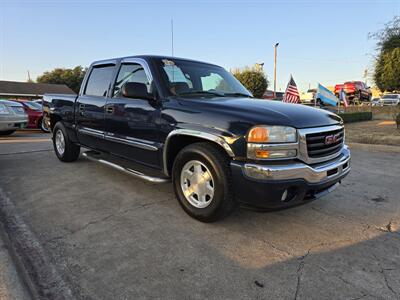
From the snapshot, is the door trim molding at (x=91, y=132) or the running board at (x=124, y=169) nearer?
the running board at (x=124, y=169)

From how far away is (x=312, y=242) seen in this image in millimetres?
3051

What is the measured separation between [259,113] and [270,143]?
35cm

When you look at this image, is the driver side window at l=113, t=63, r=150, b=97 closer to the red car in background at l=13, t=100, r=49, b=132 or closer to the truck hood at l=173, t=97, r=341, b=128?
the truck hood at l=173, t=97, r=341, b=128

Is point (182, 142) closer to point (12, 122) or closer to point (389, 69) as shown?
point (12, 122)

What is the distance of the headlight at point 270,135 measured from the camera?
2.89 metres

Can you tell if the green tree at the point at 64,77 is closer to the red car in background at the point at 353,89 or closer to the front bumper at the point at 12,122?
the red car in background at the point at 353,89

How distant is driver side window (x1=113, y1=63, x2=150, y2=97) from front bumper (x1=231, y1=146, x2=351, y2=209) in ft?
6.02

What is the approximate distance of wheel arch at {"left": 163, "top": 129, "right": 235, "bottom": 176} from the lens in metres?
3.08

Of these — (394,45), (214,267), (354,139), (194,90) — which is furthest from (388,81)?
(214,267)

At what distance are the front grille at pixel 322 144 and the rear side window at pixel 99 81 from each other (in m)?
3.12

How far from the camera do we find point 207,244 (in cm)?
297

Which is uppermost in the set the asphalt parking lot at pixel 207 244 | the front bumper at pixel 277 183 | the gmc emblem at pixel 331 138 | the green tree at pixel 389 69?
the green tree at pixel 389 69

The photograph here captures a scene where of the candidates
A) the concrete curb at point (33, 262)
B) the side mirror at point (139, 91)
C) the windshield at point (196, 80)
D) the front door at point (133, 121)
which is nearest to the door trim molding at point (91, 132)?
the front door at point (133, 121)

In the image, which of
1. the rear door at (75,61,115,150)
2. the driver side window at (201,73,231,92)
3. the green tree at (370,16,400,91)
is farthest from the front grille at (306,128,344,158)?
the green tree at (370,16,400,91)
